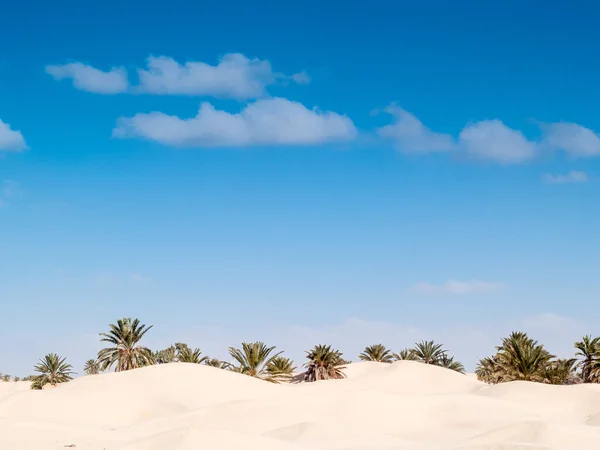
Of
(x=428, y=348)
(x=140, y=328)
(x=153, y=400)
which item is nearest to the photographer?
(x=153, y=400)

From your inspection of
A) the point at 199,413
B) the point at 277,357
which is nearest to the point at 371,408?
the point at 199,413

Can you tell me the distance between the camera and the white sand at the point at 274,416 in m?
26.3

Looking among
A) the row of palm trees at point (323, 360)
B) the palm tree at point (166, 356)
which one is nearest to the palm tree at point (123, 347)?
the row of palm trees at point (323, 360)

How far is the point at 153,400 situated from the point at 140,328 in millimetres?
19988

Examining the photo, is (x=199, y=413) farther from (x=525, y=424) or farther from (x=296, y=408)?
(x=525, y=424)

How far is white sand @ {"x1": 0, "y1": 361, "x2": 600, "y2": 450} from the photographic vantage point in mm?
26312

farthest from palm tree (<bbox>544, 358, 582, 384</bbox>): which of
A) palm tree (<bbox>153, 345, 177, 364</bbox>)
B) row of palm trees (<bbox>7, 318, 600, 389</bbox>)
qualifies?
palm tree (<bbox>153, 345, 177, 364</bbox>)

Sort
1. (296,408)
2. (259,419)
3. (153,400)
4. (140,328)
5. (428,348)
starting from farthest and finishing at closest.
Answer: (428,348), (140,328), (153,400), (296,408), (259,419)

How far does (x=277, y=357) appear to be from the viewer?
65.7 meters

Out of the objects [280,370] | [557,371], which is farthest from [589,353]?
[280,370]

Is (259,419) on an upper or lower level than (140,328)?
lower

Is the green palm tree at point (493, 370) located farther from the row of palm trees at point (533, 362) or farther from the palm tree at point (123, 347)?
the palm tree at point (123, 347)

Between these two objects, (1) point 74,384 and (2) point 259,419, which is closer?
(2) point 259,419

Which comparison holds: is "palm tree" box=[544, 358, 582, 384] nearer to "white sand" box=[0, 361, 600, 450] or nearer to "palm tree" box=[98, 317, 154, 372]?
"white sand" box=[0, 361, 600, 450]
